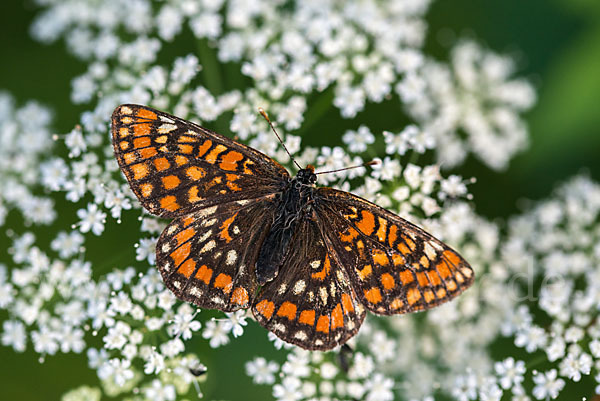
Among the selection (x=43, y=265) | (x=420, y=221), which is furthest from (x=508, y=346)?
(x=43, y=265)

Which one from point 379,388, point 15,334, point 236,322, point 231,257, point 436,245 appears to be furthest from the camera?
point 15,334

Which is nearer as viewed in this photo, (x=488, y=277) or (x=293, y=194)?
(x=293, y=194)

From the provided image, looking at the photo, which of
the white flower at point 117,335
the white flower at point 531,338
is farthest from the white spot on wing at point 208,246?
the white flower at point 531,338

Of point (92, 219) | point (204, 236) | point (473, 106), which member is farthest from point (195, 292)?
point (473, 106)

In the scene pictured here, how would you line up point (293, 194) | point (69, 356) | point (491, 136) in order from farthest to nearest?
point (491, 136) < point (69, 356) < point (293, 194)

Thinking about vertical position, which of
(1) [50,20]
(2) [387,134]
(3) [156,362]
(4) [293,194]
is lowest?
(3) [156,362]

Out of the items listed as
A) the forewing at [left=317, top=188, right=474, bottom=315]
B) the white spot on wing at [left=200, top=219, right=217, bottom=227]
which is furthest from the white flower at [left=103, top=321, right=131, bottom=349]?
the forewing at [left=317, top=188, right=474, bottom=315]

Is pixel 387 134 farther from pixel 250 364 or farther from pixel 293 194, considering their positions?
pixel 250 364

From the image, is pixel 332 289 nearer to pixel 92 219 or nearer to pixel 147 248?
pixel 147 248

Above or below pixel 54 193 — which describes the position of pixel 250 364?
below
